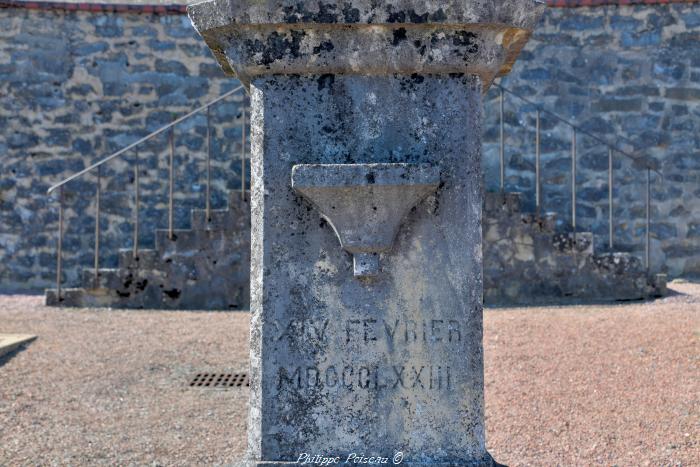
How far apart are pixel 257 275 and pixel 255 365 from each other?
0.26 m

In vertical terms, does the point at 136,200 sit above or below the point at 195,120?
below

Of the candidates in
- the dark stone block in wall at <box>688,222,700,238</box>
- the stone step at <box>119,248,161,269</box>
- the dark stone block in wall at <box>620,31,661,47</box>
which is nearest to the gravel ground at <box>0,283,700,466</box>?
the stone step at <box>119,248,161,269</box>

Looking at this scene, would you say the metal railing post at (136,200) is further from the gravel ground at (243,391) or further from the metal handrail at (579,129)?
the metal handrail at (579,129)

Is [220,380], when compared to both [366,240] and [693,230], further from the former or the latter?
[693,230]

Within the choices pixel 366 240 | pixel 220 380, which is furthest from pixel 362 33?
pixel 220 380

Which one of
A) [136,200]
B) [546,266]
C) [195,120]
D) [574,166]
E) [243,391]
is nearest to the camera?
[243,391]

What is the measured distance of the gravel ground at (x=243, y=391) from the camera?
4.03 m

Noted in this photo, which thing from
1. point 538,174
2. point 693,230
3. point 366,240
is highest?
point 538,174

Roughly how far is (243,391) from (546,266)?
403 centimetres

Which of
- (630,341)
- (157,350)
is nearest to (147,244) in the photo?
(157,350)

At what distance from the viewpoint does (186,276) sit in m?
8.08

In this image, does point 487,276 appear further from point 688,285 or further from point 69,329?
point 69,329

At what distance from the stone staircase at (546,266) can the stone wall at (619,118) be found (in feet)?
3.58

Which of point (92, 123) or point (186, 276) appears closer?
point (186, 276)
